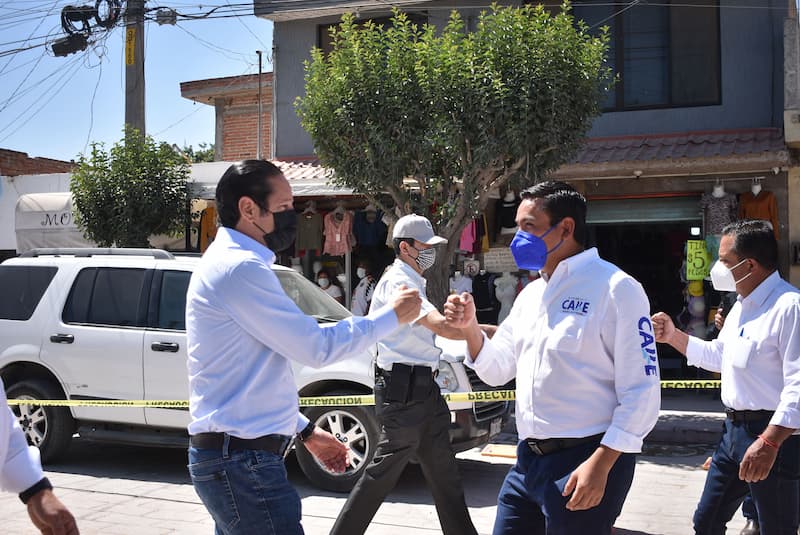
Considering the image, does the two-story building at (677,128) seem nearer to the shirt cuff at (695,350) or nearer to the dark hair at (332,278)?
the dark hair at (332,278)

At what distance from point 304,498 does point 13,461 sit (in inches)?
173

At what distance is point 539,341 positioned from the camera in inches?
127

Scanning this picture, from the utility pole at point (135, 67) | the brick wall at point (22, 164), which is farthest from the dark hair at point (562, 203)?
the brick wall at point (22, 164)

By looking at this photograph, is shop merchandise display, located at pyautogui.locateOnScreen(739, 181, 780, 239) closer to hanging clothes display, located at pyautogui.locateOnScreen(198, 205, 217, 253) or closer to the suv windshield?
the suv windshield

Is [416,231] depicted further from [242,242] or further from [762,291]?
[242,242]

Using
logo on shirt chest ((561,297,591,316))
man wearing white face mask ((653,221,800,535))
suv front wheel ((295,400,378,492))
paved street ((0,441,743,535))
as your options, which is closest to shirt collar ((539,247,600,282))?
logo on shirt chest ((561,297,591,316))

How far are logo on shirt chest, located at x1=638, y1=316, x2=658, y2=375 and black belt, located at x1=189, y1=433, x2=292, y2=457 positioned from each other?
4.29ft

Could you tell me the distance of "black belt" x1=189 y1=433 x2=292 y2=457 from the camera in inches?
113

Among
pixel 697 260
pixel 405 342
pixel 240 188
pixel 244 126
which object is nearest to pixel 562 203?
pixel 240 188

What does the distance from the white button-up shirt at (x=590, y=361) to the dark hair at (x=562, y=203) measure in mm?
131

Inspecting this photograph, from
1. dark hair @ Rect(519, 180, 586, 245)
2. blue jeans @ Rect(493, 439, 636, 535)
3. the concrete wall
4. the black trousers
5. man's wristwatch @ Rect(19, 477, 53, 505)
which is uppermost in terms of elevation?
the concrete wall

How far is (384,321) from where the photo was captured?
10.1 ft

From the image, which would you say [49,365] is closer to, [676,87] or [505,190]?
[505,190]

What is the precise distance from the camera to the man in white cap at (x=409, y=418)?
499 centimetres
